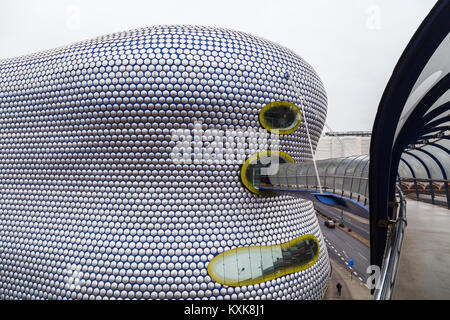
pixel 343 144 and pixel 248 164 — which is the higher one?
pixel 343 144

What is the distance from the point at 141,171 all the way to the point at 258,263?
5509 millimetres

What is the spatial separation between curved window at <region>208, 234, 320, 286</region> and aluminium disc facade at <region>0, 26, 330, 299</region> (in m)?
0.23

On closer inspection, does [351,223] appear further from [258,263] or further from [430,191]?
[258,263]

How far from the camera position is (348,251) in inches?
648

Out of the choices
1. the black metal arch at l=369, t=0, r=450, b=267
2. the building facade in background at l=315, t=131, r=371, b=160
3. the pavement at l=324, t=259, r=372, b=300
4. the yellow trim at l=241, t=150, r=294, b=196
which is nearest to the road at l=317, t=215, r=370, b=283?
the pavement at l=324, t=259, r=372, b=300

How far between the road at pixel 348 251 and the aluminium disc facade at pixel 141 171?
476cm

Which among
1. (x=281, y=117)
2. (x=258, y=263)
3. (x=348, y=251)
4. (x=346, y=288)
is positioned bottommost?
(x=348, y=251)

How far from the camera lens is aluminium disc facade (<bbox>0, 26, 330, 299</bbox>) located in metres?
8.67

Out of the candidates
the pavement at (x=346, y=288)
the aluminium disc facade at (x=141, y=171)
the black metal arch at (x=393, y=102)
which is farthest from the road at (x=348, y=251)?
the black metal arch at (x=393, y=102)

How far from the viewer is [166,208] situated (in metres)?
8.80

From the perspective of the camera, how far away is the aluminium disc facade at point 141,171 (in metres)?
8.67

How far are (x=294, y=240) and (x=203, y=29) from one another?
31.1 feet

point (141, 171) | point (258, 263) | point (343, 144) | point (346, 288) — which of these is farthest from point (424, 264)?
point (343, 144)

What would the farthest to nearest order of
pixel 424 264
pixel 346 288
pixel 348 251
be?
1. pixel 348 251
2. pixel 346 288
3. pixel 424 264
